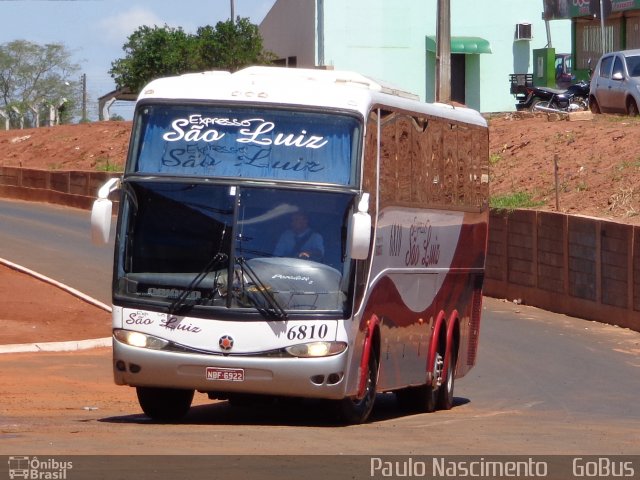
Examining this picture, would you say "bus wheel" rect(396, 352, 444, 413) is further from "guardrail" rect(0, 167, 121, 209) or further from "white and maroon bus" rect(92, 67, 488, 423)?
"guardrail" rect(0, 167, 121, 209)

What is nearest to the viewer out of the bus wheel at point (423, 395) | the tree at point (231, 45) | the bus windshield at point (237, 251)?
the bus windshield at point (237, 251)

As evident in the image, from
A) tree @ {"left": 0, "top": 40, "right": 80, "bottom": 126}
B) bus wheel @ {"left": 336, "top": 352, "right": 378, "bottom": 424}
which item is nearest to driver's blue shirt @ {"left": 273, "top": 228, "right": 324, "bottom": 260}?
bus wheel @ {"left": 336, "top": 352, "right": 378, "bottom": 424}

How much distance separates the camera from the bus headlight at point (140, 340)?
11.6 metres

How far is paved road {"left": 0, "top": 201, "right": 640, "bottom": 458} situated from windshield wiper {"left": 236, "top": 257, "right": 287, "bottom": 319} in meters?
1.04

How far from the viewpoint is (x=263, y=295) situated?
11.5m

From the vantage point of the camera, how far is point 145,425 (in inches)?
472

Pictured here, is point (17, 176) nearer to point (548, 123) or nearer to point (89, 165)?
point (89, 165)

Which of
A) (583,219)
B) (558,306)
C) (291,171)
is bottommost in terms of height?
(558,306)

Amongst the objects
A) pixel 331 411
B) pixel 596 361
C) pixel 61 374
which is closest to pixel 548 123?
pixel 596 361

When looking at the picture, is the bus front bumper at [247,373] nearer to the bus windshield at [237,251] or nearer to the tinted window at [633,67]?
the bus windshield at [237,251]

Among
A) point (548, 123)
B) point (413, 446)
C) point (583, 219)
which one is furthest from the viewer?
point (548, 123)

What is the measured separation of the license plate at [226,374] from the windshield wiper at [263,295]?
22.5 inches

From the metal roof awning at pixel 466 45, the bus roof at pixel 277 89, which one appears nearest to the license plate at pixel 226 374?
the bus roof at pixel 277 89

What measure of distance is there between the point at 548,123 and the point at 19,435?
26273mm
